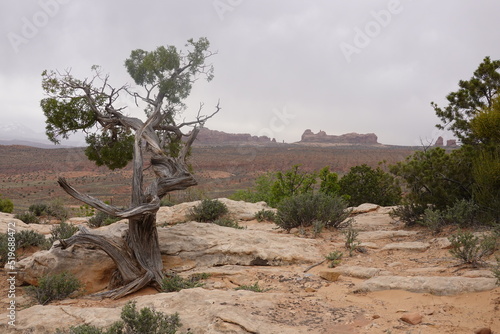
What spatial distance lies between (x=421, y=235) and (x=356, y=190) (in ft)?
28.0

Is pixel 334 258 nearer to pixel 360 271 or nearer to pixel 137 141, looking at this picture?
pixel 360 271

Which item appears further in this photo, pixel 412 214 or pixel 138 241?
pixel 412 214

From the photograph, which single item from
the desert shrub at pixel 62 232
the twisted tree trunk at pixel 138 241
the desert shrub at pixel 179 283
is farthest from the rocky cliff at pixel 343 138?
the desert shrub at pixel 179 283

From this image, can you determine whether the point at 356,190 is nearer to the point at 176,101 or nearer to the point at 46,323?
the point at 176,101

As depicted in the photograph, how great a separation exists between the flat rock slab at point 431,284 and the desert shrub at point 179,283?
2.60 metres

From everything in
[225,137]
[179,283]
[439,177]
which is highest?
[225,137]

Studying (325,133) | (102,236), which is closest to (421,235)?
(102,236)

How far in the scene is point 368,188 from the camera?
17141 millimetres

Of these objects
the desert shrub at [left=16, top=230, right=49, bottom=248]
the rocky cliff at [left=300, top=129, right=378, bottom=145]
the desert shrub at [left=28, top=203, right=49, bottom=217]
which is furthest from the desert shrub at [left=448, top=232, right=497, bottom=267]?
the rocky cliff at [left=300, top=129, right=378, bottom=145]

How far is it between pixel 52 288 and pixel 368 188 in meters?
14.2

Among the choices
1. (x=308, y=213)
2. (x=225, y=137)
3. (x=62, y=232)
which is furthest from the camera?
(x=225, y=137)

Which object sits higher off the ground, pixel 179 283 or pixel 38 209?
pixel 179 283

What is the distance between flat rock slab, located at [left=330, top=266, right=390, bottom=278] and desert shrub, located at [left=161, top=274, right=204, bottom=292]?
7.38 ft

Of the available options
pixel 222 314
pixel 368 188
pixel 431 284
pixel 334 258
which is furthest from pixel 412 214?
pixel 222 314
